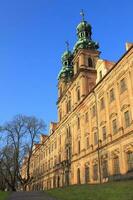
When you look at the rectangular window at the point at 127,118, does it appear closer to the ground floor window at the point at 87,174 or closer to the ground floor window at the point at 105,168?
the ground floor window at the point at 105,168

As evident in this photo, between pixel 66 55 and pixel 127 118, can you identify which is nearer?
pixel 127 118

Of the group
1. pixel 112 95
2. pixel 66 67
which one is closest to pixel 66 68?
pixel 66 67

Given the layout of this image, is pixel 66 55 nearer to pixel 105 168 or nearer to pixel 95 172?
pixel 95 172

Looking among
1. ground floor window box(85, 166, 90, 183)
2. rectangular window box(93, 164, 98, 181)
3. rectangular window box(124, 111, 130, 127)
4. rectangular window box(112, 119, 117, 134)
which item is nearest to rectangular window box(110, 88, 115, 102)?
rectangular window box(112, 119, 117, 134)

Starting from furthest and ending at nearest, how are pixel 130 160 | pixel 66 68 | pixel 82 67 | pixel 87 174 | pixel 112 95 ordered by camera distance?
pixel 66 68 → pixel 82 67 → pixel 87 174 → pixel 112 95 → pixel 130 160

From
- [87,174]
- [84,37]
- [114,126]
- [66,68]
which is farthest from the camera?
[66,68]

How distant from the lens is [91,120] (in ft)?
132

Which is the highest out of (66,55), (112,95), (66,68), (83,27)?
(83,27)

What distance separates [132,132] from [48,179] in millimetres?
43281

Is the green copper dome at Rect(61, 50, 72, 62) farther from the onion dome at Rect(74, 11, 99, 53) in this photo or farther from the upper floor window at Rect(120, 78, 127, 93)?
the upper floor window at Rect(120, 78, 127, 93)

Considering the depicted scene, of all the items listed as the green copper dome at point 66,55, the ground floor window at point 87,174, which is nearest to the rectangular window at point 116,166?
the ground floor window at point 87,174

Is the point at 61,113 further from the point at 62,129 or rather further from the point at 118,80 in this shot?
the point at 118,80

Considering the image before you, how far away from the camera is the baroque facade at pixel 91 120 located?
30.6 metres

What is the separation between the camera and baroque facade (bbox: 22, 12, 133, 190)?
100 ft
